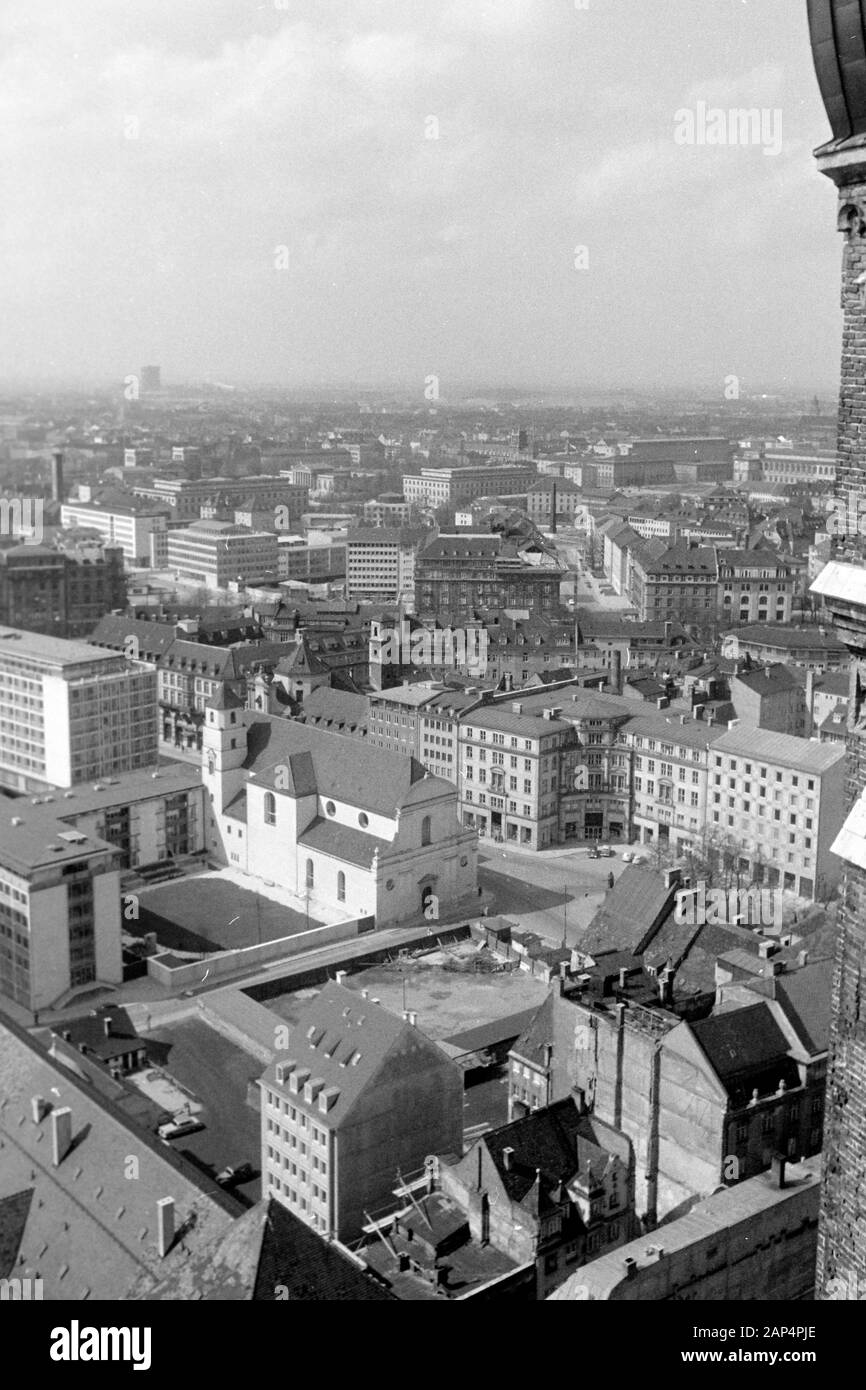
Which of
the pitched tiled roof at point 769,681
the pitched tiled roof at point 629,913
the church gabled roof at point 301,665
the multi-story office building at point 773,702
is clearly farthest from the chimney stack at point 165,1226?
the church gabled roof at point 301,665

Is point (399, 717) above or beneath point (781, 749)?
beneath

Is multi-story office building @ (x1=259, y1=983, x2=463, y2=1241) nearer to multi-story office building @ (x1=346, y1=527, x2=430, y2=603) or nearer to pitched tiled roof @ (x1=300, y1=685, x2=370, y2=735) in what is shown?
pitched tiled roof @ (x1=300, y1=685, x2=370, y2=735)

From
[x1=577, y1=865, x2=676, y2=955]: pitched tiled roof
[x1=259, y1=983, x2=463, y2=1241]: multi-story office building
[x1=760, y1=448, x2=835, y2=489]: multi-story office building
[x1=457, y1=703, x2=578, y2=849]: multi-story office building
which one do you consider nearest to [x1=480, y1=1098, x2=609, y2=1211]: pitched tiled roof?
[x1=259, y1=983, x2=463, y2=1241]: multi-story office building

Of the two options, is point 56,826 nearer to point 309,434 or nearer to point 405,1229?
point 405,1229

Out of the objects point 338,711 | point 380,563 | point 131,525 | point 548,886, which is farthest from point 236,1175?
point 131,525

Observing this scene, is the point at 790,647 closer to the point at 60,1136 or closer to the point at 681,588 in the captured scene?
the point at 681,588

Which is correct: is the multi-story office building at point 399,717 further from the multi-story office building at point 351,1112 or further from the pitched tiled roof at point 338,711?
the multi-story office building at point 351,1112

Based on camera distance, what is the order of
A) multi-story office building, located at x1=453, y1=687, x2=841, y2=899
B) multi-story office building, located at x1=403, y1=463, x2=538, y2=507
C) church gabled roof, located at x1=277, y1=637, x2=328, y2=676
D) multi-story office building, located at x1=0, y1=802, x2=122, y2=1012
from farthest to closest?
multi-story office building, located at x1=403, y1=463, x2=538, y2=507
church gabled roof, located at x1=277, y1=637, x2=328, y2=676
multi-story office building, located at x1=453, y1=687, x2=841, y2=899
multi-story office building, located at x1=0, y1=802, x2=122, y2=1012
